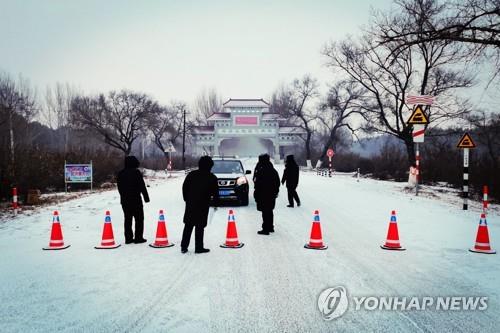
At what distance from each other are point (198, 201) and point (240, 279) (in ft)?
7.47

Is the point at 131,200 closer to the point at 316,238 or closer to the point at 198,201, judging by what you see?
the point at 198,201

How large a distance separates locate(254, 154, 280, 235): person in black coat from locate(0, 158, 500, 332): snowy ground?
0.40 meters

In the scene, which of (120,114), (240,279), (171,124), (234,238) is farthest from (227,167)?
(171,124)

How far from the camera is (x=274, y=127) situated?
254 ft

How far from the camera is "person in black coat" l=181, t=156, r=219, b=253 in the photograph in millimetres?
7605

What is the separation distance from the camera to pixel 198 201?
25.3ft

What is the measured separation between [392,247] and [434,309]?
3241mm

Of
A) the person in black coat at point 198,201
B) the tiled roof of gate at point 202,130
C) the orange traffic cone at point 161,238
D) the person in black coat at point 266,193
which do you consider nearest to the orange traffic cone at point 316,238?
the person in black coat at point 266,193

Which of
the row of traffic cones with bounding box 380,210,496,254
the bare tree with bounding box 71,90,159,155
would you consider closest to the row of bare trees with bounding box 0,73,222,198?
the bare tree with bounding box 71,90,159,155

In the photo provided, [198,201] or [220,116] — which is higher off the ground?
[220,116]

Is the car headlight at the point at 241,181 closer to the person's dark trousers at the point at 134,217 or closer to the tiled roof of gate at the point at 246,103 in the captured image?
the person's dark trousers at the point at 134,217

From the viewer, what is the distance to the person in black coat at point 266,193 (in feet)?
31.2

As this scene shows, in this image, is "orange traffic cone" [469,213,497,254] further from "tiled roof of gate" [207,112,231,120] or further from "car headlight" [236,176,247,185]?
"tiled roof of gate" [207,112,231,120]

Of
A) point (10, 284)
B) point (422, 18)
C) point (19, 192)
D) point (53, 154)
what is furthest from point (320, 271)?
point (53, 154)
